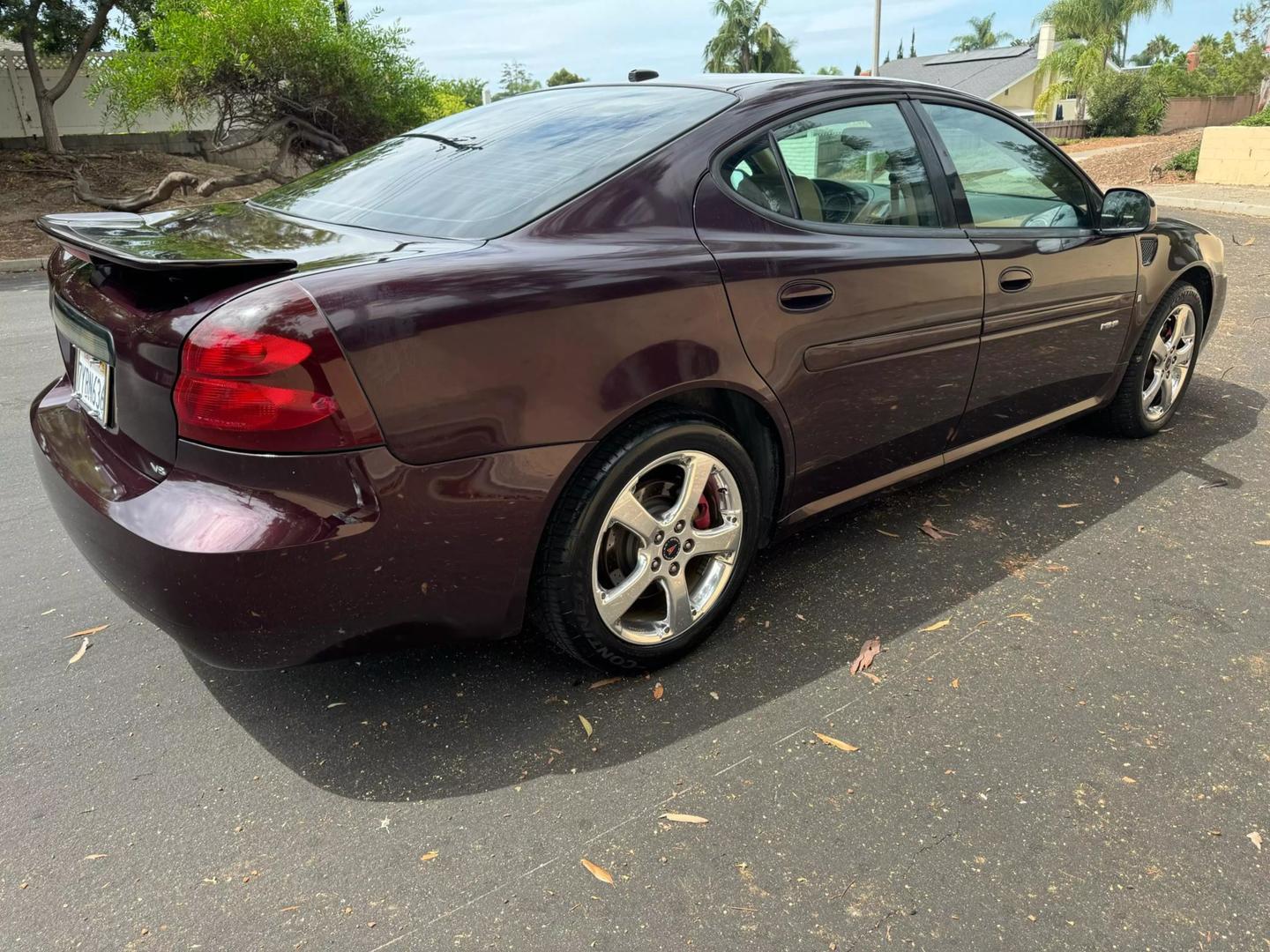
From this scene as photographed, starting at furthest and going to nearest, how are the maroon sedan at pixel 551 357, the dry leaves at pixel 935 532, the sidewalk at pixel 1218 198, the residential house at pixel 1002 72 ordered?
the residential house at pixel 1002 72 < the sidewalk at pixel 1218 198 < the dry leaves at pixel 935 532 < the maroon sedan at pixel 551 357

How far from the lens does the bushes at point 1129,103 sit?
108 ft

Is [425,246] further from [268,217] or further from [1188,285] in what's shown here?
[1188,285]

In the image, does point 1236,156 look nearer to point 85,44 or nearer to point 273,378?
point 273,378

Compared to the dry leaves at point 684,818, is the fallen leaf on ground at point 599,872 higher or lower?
lower

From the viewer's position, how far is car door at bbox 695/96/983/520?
2611 millimetres

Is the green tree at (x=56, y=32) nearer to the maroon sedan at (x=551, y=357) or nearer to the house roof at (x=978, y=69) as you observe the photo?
the maroon sedan at (x=551, y=357)

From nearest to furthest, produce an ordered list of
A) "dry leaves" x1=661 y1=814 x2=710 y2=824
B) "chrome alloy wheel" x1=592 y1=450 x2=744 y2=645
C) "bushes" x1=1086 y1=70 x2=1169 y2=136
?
"dry leaves" x1=661 y1=814 x2=710 y2=824
"chrome alloy wheel" x1=592 y1=450 x2=744 y2=645
"bushes" x1=1086 y1=70 x2=1169 y2=136

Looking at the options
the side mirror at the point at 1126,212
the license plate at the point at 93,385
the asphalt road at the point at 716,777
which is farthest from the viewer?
the side mirror at the point at 1126,212

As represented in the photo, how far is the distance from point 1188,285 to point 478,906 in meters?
4.08

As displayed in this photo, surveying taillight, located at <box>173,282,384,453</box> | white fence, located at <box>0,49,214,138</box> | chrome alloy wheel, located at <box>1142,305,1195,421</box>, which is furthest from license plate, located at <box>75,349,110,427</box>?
white fence, located at <box>0,49,214,138</box>

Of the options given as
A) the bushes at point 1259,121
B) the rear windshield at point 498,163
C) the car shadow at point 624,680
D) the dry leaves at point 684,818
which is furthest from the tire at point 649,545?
the bushes at point 1259,121

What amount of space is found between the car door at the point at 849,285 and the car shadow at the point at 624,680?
31cm

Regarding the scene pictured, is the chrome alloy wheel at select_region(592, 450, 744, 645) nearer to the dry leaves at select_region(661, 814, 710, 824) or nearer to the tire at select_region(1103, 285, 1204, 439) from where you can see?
the dry leaves at select_region(661, 814, 710, 824)

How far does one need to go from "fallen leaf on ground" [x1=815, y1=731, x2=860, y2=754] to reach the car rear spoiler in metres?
1.67
